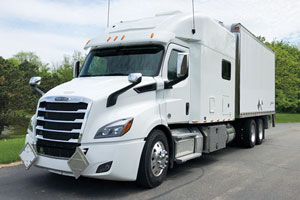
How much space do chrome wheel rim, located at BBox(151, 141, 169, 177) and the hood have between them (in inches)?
47.8

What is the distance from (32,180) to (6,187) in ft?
1.79

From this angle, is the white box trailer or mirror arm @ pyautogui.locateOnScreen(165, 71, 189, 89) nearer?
mirror arm @ pyautogui.locateOnScreen(165, 71, 189, 89)

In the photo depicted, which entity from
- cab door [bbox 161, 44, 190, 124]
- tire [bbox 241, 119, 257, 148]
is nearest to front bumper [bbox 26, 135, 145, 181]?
cab door [bbox 161, 44, 190, 124]

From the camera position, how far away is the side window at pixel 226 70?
8.53m

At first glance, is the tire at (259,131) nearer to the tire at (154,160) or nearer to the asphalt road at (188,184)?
the asphalt road at (188,184)

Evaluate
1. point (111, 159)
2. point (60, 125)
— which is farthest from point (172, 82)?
point (60, 125)

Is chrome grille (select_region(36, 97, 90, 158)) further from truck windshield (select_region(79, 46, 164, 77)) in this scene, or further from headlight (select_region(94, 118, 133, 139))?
truck windshield (select_region(79, 46, 164, 77))

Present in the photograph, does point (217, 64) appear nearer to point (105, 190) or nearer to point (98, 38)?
point (98, 38)

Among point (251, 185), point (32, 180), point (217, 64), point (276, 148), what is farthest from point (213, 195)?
point (276, 148)

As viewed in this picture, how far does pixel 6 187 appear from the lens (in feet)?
18.0

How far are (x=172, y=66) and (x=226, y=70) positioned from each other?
9.75 ft

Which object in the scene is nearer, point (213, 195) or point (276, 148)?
point (213, 195)

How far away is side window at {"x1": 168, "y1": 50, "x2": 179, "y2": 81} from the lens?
6.26 metres

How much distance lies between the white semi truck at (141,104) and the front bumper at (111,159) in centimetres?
2
